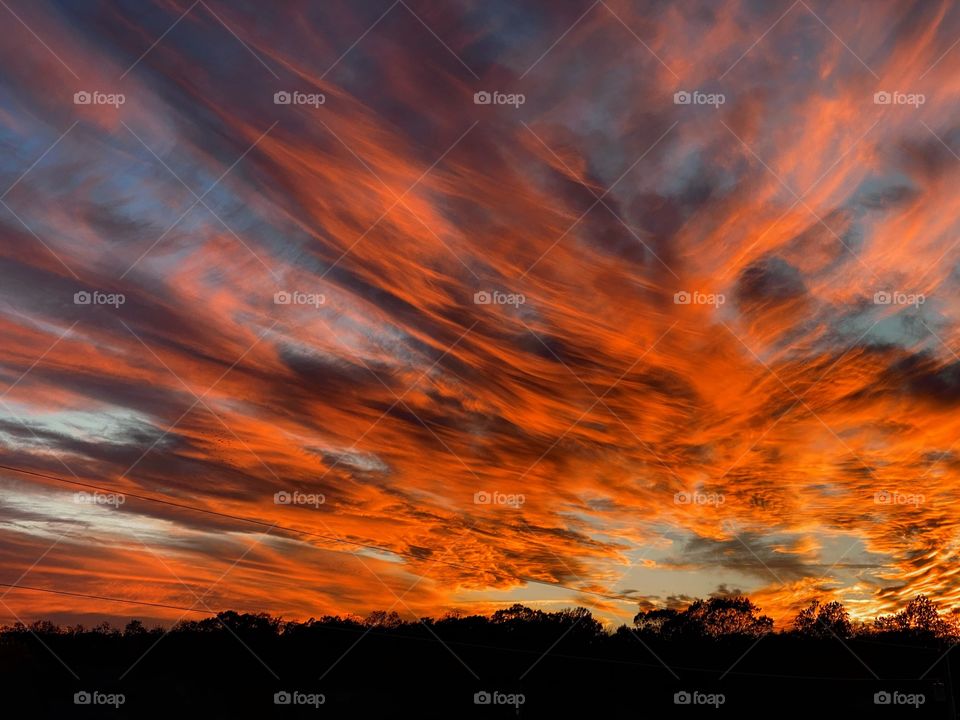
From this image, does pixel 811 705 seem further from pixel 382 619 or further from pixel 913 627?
pixel 382 619

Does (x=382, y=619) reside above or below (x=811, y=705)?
above

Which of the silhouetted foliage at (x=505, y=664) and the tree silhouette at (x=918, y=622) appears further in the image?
the tree silhouette at (x=918, y=622)

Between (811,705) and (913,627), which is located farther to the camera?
(913,627)

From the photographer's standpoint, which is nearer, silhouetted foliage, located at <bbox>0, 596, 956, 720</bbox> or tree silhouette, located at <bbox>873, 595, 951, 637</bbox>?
silhouetted foliage, located at <bbox>0, 596, 956, 720</bbox>

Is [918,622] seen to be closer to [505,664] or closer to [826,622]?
[826,622]

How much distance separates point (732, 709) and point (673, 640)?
5.22m

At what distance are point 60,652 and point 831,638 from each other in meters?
43.7

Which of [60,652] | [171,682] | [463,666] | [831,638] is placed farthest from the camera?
[831,638]

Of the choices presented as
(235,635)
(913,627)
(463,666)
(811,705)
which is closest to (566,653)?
(463,666)

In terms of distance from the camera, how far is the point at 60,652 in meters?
41.6

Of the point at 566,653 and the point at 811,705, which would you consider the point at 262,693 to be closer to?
the point at 566,653

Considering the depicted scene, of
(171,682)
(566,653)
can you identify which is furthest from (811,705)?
(171,682)

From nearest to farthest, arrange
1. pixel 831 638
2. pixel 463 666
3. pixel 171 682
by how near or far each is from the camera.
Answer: pixel 171 682 < pixel 463 666 < pixel 831 638

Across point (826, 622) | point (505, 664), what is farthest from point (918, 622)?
point (505, 664)
